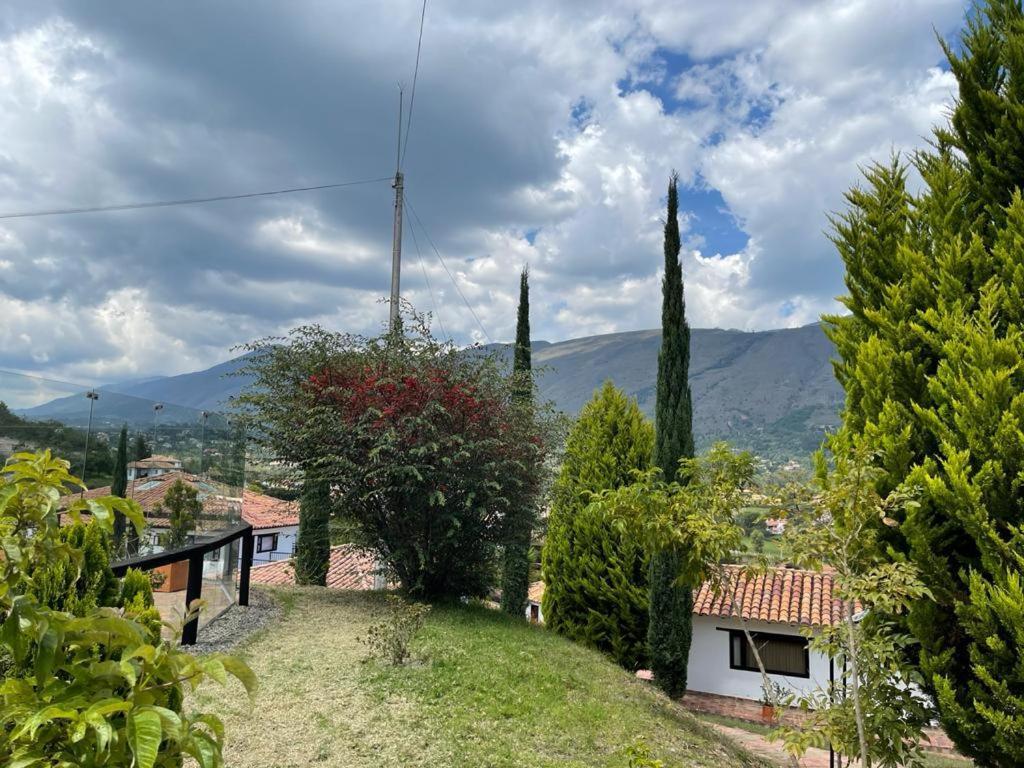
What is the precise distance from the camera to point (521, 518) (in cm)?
1202

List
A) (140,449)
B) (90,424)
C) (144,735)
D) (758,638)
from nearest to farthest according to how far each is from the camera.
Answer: (144,735) → (90,424) → (140,449) → (758,638)

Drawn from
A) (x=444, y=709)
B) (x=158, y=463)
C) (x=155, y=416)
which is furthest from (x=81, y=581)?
(x=155, y=416)

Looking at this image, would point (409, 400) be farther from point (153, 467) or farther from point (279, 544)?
point (279, 544)

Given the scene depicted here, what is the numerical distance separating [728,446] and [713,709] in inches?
467

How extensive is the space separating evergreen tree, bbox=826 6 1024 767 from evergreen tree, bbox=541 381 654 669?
28.2 ft

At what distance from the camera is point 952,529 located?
513 cm

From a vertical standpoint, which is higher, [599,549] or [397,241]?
[397,241]

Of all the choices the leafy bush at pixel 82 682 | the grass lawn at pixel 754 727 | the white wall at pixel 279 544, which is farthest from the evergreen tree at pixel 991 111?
the white wall at pixel 279 544

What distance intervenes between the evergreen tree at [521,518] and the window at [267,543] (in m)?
22.3

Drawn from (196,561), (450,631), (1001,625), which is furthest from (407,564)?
(1001,625)

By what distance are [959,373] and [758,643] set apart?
13.9 metres

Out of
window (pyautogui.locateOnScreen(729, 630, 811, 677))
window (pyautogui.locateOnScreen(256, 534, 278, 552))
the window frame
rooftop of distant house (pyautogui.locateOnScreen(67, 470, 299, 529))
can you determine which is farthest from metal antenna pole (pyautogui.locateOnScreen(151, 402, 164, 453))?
window (pyautogui.locateOnScreen(256, 534, 278, 552))

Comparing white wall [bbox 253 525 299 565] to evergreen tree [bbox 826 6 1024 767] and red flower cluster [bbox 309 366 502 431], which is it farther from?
evergreen tree [bbox 826 6 1024 767]

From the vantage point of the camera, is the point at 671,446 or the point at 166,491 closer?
the point at 166,491
